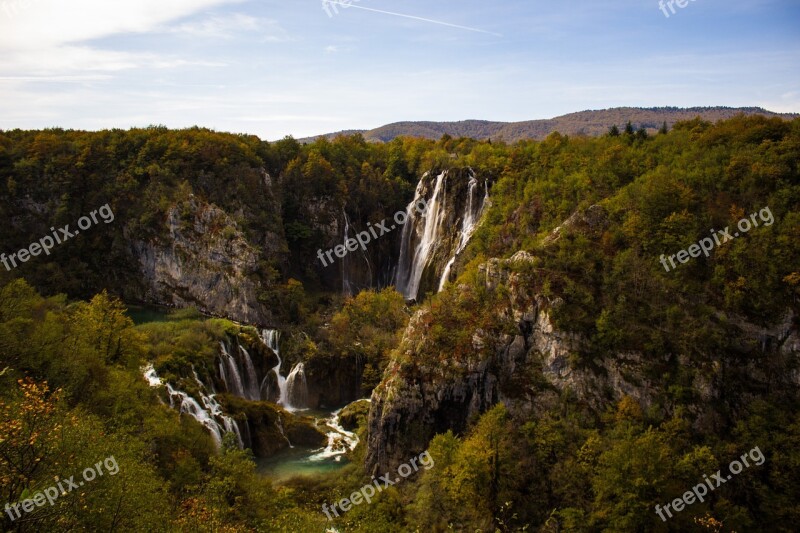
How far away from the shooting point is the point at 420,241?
69312 millimetres

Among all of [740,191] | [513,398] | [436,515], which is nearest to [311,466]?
[436,515]

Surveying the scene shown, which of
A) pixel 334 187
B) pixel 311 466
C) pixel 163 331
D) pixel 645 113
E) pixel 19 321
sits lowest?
pixel 311 466

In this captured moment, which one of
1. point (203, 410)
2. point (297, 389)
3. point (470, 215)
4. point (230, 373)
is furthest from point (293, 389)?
point (470, 215)

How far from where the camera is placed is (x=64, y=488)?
15977 mm

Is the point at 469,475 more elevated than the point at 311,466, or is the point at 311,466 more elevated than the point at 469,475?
the point at 469,475

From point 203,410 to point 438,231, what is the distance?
35773 millimetres

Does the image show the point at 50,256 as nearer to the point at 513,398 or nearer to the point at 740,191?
the point at 513,398

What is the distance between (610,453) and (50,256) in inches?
2592

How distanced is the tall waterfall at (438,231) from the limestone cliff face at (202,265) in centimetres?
1815

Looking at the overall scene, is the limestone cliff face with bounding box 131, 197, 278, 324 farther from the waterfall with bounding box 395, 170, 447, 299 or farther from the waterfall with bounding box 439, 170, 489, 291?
the waterfall with bounding box 439, 170, 489, 291

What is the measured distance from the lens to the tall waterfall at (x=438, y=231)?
6230 centimetres

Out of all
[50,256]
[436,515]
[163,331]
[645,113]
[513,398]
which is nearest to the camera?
[436,515]

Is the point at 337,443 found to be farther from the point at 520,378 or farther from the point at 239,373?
the point at 520,378

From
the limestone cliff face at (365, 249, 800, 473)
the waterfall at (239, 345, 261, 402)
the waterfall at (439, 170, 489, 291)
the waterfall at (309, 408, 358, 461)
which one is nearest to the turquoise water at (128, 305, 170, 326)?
the waterfall at (239, 345, 261, 402)
